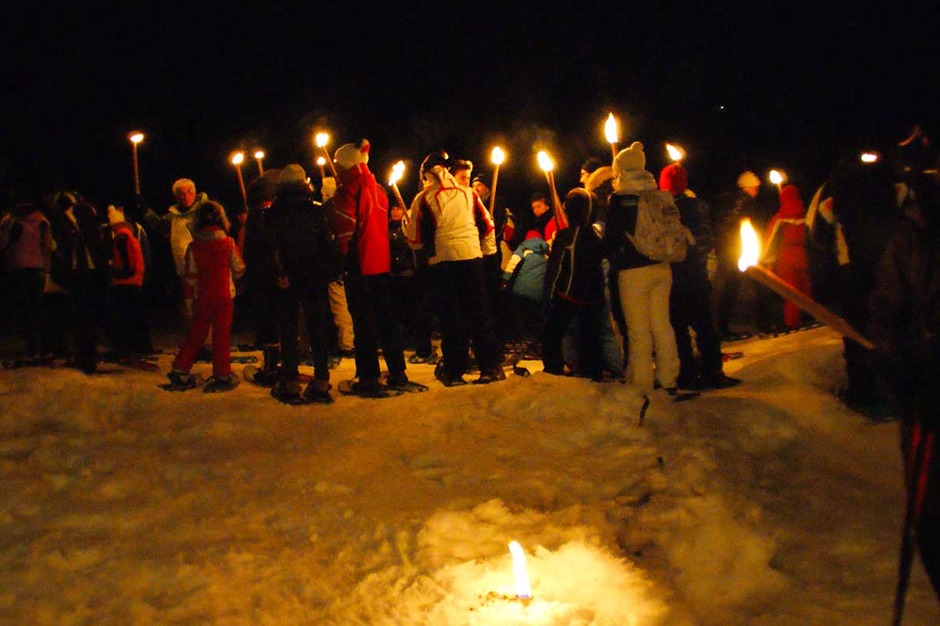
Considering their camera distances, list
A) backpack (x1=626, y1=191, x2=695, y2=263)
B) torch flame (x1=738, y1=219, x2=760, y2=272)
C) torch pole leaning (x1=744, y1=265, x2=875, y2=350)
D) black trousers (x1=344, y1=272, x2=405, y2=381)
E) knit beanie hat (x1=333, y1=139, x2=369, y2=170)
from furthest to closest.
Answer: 1. black trousers (x1=344, y1=272, x2=405, y2=381)
2. knit beanie hat (x1=333, y1=139, x2=369, y2=170)
3. backpack (x1=626, y1=191, x2=695, y2=263)
4. torch flame (x1=738, y1=219, x2=760, y2=272)
5. torch pole leaning (x1=744, y1=265, x2=875, y2=350)

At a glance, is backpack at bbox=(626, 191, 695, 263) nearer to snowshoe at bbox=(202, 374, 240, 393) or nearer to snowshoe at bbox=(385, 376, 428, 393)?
snowshoe at bbox=(385, 376, 428, 393)

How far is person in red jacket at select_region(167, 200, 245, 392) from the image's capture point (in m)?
8.90

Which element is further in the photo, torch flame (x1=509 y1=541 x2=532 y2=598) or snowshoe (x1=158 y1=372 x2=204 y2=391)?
snowshoe (x1=158 y1=372 x2=204 y2=391)

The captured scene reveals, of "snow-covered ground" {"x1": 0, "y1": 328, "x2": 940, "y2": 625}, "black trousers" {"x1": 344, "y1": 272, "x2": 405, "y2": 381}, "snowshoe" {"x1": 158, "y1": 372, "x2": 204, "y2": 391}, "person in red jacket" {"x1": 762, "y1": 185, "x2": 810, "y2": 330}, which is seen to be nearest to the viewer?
"snow-covered ground" {"x1": 0, "y1": 328, "x2": 940, "y2": 625}

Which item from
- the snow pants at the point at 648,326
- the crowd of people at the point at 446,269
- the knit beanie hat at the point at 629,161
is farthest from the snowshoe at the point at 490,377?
the knit beanie hat at the point at 629,161

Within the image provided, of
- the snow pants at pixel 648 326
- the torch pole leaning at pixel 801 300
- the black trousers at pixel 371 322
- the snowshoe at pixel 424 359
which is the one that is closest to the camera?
the torch pole leaning at pixel 801 300

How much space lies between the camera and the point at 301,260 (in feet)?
→ 27.0

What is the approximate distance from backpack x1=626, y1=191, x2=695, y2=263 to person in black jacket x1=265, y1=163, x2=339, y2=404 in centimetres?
289

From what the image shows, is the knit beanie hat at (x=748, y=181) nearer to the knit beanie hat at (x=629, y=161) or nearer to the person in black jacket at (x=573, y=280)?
the person in black jacket at (x=573, y=280)

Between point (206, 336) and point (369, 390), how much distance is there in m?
1.90

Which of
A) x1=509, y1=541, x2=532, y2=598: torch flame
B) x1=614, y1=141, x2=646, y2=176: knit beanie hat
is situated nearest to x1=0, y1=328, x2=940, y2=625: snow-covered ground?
x1=509, y1=541, x2=532, y2=598: torch flame

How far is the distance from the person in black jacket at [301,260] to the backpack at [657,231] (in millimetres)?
2889

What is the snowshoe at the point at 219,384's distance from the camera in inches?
345

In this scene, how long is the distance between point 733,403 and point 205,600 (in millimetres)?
4512
